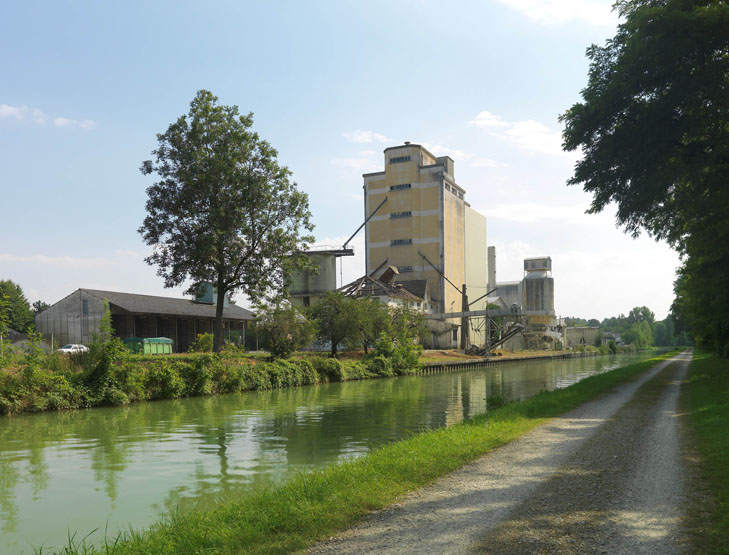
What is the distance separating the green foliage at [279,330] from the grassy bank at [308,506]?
99.5ft

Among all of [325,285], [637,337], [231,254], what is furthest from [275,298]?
[637,337]

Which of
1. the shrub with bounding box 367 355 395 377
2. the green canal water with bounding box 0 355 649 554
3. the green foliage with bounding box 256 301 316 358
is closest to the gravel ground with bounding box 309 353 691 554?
the green canal water with bounding box 0 355 649 554

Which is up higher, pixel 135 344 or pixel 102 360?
pixel 135 344

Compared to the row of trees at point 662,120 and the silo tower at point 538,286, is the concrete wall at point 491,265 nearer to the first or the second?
the silo tower at point 538,286

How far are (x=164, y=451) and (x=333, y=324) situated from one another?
3645 centimetres

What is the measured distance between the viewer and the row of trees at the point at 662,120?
17.5 metres

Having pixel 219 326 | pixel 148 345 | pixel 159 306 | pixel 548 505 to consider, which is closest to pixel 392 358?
pixel 219 326

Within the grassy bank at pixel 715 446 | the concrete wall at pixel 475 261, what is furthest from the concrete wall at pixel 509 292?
the grassy bank at pixel 715 446

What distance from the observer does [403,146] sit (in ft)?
292

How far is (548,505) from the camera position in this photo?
310 inches

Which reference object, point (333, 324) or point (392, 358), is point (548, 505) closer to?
point (392, 358)

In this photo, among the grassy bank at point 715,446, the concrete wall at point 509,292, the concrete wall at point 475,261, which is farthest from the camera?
the concrete wall at point 509,292

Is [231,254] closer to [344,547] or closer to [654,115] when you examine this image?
[654,115]

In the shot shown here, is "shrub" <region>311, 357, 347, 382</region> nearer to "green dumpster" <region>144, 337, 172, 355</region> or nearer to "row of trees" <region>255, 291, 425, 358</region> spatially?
"row of trees" <region>255, 291, 425, 358</region>
